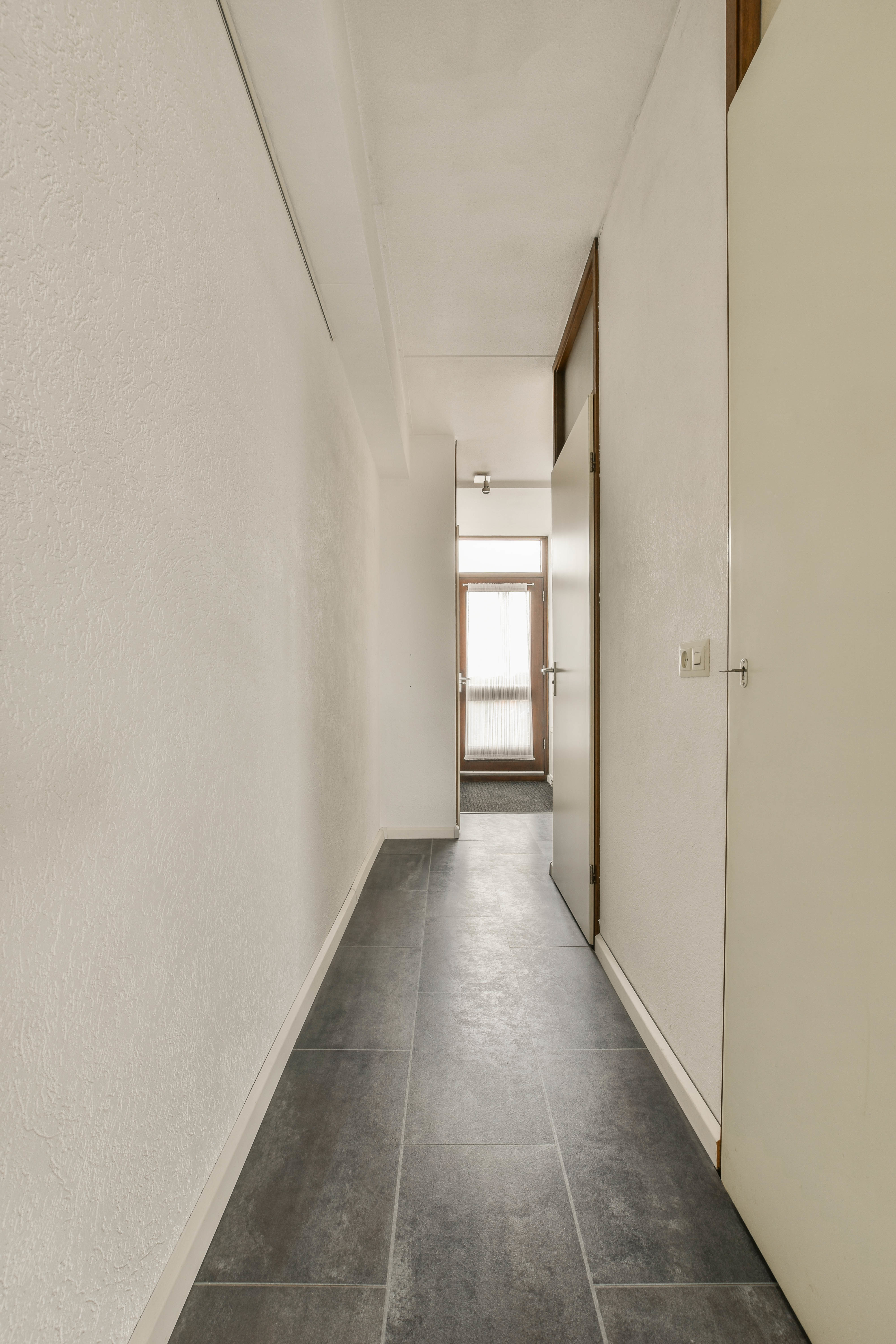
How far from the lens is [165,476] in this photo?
3.32ft

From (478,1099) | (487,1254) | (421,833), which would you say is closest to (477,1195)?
(487,1254)

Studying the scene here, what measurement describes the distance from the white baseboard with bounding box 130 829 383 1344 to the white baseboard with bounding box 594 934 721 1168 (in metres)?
0.94

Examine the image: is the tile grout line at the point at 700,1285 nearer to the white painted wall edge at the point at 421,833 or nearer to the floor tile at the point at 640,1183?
the floor tile at the point at 640,1183

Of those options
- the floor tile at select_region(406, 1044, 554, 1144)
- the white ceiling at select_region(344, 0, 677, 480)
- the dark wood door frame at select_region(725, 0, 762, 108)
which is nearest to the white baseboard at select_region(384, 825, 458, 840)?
the floor tile at select_region(406, 1044, 554, 1144)

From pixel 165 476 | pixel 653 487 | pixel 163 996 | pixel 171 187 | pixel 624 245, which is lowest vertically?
pixel 163 996

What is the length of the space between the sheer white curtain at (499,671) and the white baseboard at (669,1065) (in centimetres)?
462

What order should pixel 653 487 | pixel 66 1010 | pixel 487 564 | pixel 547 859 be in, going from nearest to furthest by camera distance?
pixel 66 1010
pixel 653 487
pixel 547 859
pixel 487 564

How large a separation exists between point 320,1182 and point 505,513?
5.33 meters

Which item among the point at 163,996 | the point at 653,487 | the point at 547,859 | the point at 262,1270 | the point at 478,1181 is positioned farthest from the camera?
the point at 547,859

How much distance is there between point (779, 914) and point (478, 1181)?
81cm

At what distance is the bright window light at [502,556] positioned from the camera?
22.6 feet

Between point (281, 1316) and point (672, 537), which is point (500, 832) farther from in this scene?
point (281, 1316)

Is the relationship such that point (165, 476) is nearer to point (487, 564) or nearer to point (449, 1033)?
point (449, 1033)

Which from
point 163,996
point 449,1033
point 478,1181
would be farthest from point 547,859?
point 163,996
